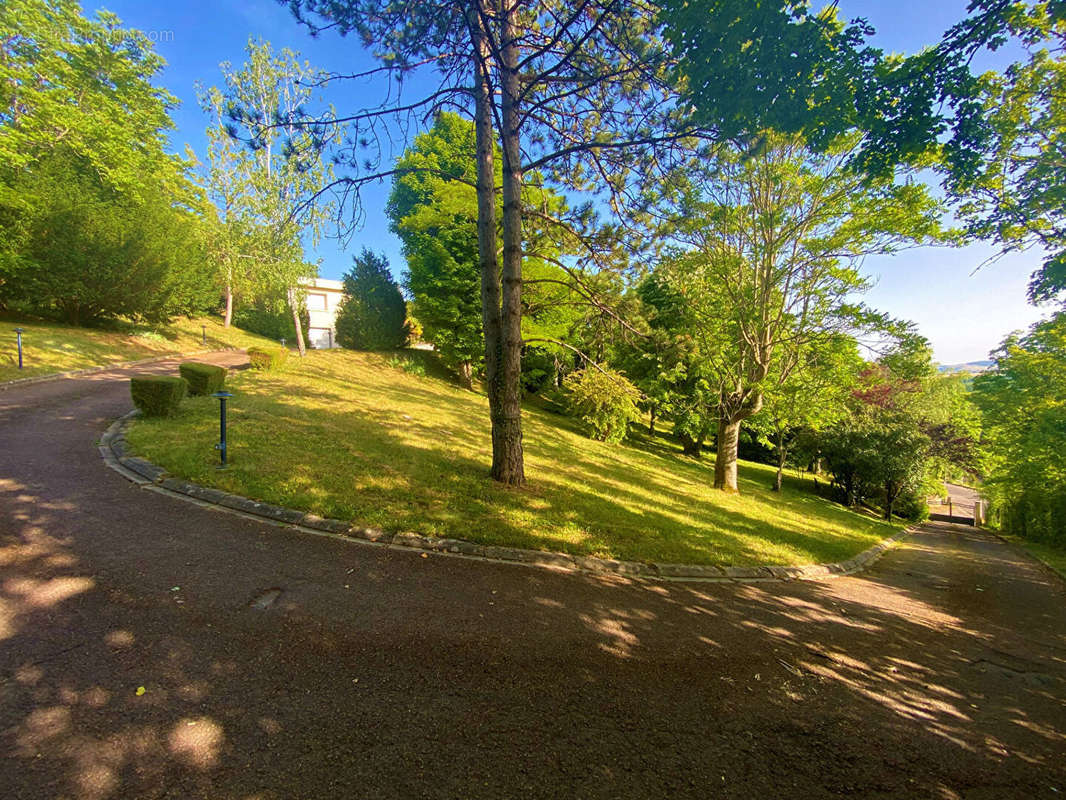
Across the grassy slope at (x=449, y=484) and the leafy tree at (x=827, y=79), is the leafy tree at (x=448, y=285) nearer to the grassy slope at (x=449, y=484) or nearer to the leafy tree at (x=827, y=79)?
the grassy slope at (x=449, y=484)

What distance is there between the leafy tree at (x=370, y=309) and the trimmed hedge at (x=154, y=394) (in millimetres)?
16194

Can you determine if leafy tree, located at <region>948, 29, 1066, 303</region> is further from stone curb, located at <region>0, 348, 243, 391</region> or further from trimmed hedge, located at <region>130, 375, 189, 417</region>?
stone curb, located at <region>0, 348, 243, 391</region>

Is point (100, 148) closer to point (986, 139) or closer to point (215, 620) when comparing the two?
point (215, 620)

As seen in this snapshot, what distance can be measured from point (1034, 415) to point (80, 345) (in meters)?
33.2

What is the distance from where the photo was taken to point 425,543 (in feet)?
15.1

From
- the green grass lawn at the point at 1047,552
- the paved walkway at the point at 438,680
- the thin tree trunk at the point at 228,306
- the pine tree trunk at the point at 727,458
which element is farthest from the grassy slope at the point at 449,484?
the thin tree trunk at the point at 228,306

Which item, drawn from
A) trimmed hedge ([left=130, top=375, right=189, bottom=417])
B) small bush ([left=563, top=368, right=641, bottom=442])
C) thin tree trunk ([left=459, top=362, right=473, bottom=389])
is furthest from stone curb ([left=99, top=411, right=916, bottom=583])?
thin tree trunk ([left=459, top=362, right=473, bottom=389])

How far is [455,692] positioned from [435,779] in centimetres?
60

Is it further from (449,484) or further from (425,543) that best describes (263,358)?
(425,543)

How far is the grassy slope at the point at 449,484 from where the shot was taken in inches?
209

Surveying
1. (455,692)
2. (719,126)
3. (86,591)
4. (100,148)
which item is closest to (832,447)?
(719,126)

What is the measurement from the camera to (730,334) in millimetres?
12445

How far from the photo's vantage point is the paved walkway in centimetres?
201

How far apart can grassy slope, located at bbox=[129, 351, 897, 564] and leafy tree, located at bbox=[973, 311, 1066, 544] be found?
6.25 metres
